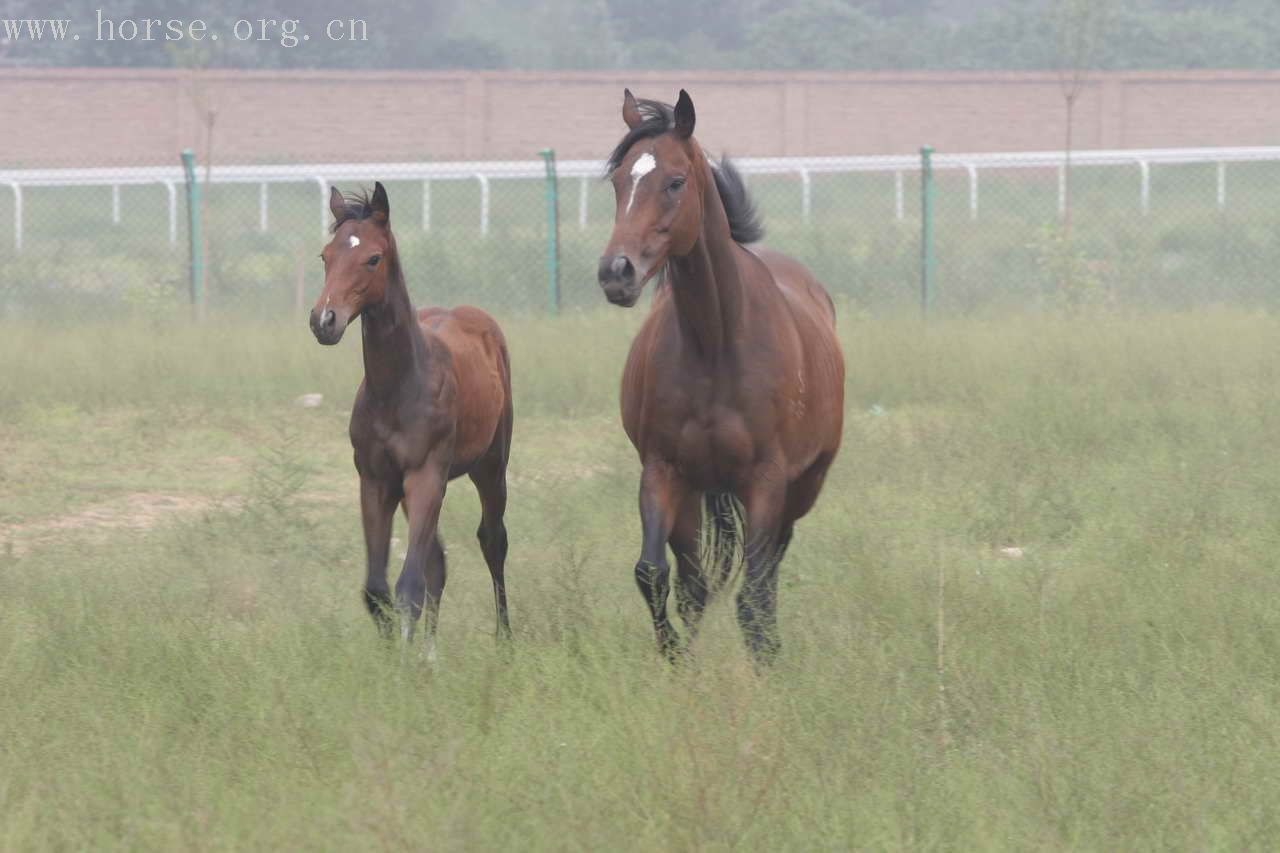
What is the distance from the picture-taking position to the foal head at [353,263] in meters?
5.87

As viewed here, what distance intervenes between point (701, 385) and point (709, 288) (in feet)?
1.03

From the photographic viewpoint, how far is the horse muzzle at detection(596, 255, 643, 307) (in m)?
5.09

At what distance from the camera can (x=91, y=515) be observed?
907cm

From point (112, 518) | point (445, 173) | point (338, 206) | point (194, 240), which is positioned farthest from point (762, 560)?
point (445, 173)

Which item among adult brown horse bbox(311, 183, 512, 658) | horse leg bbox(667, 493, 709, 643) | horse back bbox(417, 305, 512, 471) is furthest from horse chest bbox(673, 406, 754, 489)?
horse back bbox(417, 305, 512, 471)

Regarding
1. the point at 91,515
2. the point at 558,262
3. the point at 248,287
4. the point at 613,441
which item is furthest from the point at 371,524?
the point at 248,287

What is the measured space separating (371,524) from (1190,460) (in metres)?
4.59

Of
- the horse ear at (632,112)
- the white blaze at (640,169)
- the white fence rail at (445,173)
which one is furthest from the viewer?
the white fence rail at (445,173)

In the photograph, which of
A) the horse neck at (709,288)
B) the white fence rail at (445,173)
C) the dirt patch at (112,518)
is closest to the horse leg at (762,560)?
the horse neck at (709,288)

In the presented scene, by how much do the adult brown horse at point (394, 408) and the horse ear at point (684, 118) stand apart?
1056 mm

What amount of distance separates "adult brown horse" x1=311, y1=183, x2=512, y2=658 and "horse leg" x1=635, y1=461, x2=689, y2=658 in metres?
0.58

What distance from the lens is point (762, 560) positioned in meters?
5.81

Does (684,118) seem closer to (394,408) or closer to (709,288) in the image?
(709,288)

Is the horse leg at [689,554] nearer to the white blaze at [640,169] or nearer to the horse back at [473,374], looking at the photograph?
the horse back at [473,374]
